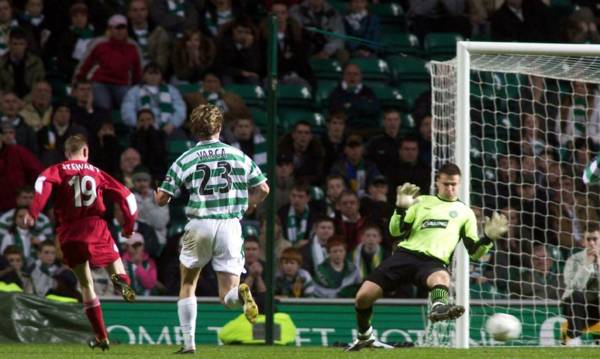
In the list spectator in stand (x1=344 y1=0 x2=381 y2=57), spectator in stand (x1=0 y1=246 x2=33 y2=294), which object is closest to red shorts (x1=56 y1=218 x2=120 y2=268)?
spectator in stand (x1=0 y1=246 x2=33 y2=294)

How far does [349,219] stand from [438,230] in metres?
4.70

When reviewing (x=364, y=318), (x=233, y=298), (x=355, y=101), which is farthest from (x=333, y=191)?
(x=233, y=298)

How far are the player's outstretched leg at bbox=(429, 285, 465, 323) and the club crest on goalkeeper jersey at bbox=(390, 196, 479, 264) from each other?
0.44 meters

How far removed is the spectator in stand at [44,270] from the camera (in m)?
15.1

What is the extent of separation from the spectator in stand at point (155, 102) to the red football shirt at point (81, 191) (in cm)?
603

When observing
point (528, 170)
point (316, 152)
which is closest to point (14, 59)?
point (316, 152)

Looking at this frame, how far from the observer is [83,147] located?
11500 mm

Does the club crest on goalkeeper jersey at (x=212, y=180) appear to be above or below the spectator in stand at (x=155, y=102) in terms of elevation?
below

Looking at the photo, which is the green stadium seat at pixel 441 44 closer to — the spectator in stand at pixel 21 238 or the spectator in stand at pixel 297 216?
the spectator in stand at pixel 297 216

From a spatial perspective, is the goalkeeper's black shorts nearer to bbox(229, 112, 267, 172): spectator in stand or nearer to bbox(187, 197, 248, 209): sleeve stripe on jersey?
bbox(187, 197, 248, 209): sleeve stripe on jersey

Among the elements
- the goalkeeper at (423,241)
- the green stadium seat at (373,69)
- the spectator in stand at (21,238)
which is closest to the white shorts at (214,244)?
the goalkeeper at (423,241)

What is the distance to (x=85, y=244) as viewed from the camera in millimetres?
11398

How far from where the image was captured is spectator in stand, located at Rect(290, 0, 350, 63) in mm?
19125

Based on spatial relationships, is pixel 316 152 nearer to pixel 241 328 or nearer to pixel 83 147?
pixel 241 328
